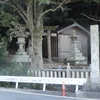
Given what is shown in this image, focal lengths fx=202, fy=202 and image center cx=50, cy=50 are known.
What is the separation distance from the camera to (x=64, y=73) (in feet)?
37.8

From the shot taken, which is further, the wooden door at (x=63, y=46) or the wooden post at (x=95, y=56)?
the wooden door at (x=63, y=46)

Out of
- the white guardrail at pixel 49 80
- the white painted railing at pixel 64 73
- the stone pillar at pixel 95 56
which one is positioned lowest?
the white guardrail at pixel 49 80

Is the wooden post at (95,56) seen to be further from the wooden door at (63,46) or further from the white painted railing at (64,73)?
the wooden door at (63,46)

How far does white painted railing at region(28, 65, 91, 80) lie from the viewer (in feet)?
36.7

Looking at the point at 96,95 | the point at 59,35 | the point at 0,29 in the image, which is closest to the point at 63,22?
the point at 59,35

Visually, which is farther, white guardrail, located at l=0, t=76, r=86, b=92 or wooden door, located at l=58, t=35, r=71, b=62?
wooden door, located at l=58, t=35, r=71, b=62

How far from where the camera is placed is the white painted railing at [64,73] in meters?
11.2

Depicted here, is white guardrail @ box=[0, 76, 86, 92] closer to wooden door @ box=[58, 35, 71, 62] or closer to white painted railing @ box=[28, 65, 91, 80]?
white painted railing @ box=[28, 65, 91, 80]

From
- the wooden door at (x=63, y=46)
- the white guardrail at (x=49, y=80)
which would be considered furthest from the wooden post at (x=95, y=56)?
the wooden door at (x=63, y=46)

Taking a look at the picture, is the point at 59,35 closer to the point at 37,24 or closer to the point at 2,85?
the point at 37,24

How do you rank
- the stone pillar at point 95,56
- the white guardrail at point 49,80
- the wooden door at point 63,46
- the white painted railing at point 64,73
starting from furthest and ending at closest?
the wooden door at point 63,46
the white painted railing at point 64,73
the stone pillar at point 95,56
the white guardrail at point 49,80

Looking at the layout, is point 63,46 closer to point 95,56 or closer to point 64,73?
point 64,73

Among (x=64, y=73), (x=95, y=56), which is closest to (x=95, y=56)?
(x=95, y=56)

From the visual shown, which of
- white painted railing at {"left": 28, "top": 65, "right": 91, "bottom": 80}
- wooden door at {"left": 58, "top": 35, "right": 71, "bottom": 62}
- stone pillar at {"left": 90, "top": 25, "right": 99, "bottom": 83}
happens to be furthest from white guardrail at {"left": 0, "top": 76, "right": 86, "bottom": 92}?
wooden door at {"left": 58, "top": 35, "right": 71, "bottom": 62}
